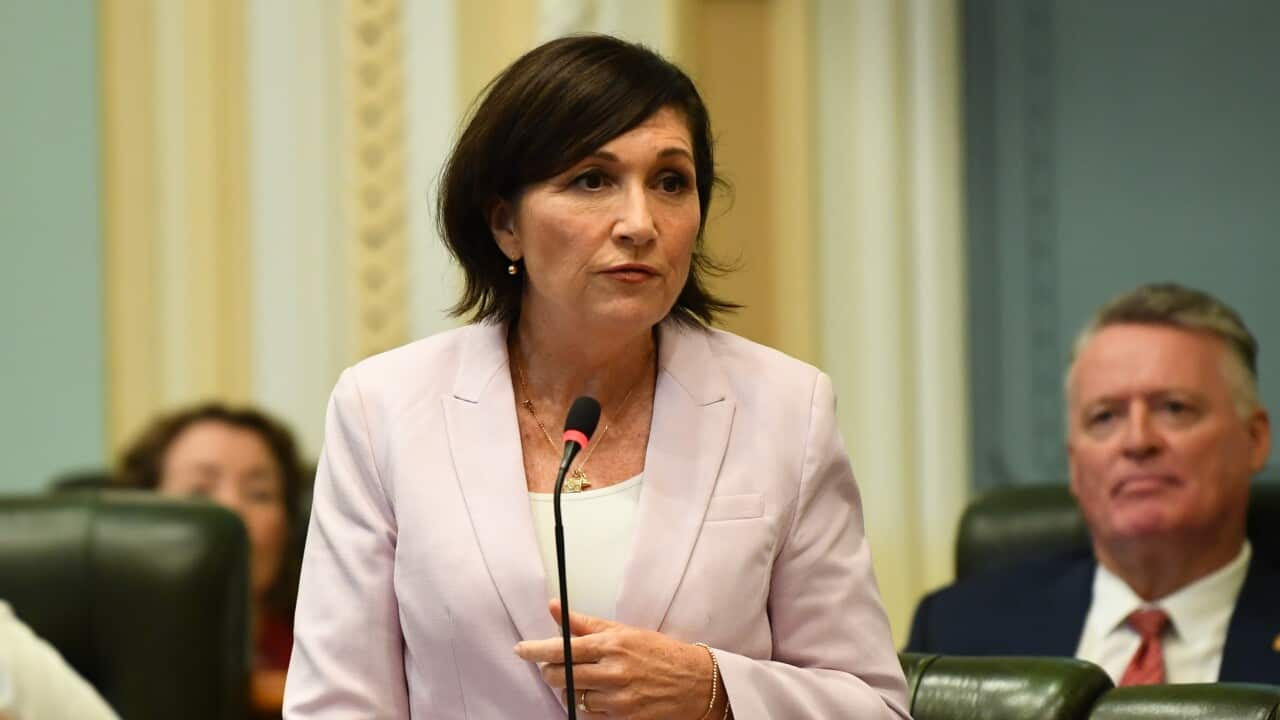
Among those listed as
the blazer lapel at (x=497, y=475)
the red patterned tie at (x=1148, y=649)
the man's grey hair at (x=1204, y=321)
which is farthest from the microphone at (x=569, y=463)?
the man's grey hair at (x=1204, y=321)

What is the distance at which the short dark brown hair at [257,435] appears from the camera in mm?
4281

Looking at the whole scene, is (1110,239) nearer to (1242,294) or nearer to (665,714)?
(1242,294)

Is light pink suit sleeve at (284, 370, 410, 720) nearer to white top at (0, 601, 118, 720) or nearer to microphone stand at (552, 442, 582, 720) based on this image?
microphone stand at (552, 442, 582, 720)

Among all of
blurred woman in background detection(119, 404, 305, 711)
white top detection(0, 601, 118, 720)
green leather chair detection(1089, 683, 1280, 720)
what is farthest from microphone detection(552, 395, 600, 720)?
blurred woman in background detection(119, 404, 305, 711)

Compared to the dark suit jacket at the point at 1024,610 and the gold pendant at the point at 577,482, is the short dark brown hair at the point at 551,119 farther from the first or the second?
the dark suit jacket at the point at 1024,610

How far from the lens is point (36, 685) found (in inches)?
104

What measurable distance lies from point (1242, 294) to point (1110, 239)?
1.17ft

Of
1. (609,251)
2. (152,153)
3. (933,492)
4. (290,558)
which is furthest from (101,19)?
(609,251)

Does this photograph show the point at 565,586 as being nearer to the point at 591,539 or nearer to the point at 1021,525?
the point at 591,539

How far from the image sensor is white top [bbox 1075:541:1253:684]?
3.13 meters

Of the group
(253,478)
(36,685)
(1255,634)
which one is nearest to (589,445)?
(36,685)

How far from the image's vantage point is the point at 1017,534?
336cm

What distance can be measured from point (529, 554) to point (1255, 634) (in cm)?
152

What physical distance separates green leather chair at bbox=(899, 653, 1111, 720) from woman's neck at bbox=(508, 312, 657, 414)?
570 mm
